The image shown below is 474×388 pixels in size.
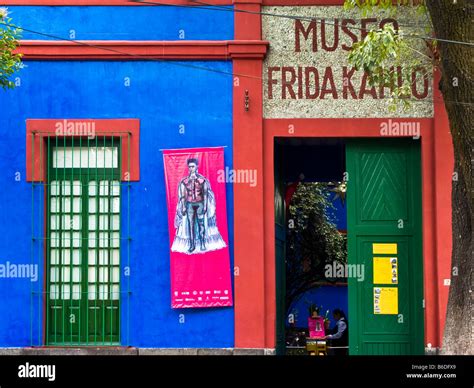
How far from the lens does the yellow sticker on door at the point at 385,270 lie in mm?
14719

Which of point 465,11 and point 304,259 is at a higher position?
point 465,11

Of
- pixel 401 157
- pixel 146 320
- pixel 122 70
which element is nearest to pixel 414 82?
pixel 401 157

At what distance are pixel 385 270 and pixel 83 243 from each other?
172 inches

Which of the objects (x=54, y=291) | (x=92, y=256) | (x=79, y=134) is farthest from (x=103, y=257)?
(x=79, y=134)

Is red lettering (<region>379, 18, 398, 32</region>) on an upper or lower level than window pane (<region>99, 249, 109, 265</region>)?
upper

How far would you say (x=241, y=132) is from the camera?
571 inches

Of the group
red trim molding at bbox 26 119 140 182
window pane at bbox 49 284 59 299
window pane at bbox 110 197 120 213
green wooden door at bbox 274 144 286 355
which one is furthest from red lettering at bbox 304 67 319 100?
window pane at bbox 49 284 59 299

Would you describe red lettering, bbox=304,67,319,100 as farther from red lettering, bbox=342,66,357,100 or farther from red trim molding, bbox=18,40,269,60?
red trim molding, bbox=18,40,269,60

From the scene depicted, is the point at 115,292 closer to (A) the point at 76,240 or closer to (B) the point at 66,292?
(B) the point at 66,292

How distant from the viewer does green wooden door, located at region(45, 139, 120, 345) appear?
14477 millimetres

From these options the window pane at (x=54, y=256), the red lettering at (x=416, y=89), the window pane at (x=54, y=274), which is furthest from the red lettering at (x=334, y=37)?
the window pane at (x=54, y=274)

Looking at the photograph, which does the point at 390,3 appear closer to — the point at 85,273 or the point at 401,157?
the point at 401,157

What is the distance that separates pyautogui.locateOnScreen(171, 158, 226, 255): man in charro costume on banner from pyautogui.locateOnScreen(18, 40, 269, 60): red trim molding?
1.55 metres

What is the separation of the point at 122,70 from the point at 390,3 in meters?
3.92
